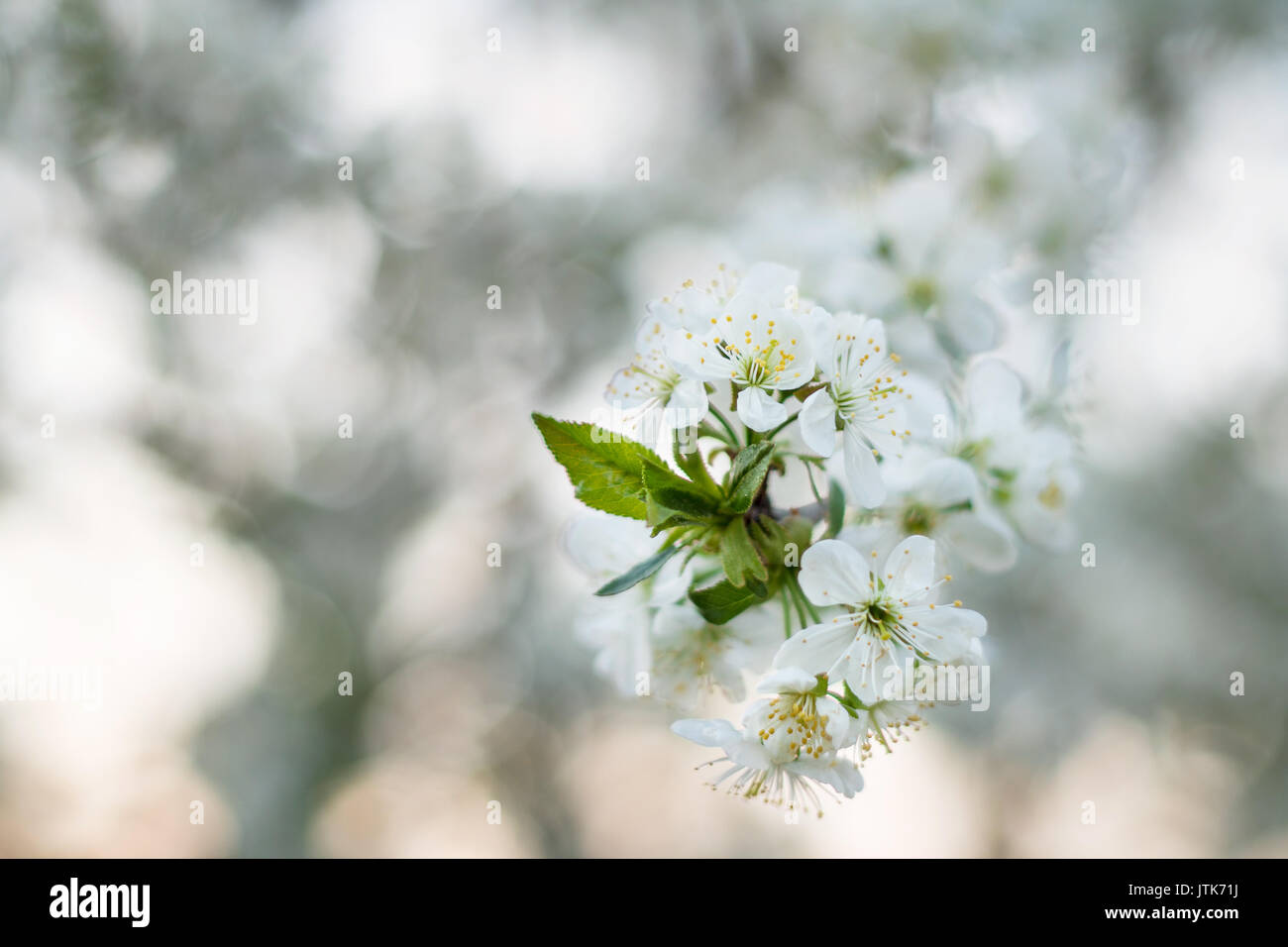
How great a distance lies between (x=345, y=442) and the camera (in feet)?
10.2

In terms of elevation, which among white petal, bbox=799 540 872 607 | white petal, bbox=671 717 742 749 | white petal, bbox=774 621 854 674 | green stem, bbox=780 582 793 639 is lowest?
white petal, bbox=671 717 742 749

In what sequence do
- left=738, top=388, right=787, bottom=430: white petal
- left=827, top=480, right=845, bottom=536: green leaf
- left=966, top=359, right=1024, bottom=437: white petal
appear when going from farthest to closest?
left=966, top=359, right=1024, bottom=437: white petal < left=827, top=480, right=845, bottom=536: green leaf < left=738, top=388, right=787, bottom=430: white petal

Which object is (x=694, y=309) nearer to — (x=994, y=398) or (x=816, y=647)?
(x=816, y=647)

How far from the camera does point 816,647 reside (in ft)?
2.32

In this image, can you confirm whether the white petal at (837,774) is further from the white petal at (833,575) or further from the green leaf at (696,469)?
the green leaf at (696,469)

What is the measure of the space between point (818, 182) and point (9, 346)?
250 cm

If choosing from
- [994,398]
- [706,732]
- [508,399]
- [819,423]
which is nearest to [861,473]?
[819,423]

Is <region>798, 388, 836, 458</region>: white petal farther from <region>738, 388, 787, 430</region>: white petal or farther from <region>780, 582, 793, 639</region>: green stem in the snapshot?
<region>780, 582, 793, 639</region>: green stem

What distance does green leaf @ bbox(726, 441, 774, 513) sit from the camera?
67cm

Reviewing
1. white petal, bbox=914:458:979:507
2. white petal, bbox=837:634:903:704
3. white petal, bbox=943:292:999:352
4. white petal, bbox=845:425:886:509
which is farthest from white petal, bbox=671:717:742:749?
white petal, bbox=943:292:999:352

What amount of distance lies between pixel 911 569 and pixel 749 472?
18cm

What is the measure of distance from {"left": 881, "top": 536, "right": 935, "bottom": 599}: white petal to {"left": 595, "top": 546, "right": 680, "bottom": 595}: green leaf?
20 centimetres

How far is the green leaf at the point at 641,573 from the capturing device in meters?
0.71

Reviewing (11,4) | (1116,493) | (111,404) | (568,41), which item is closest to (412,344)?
(111,404)
